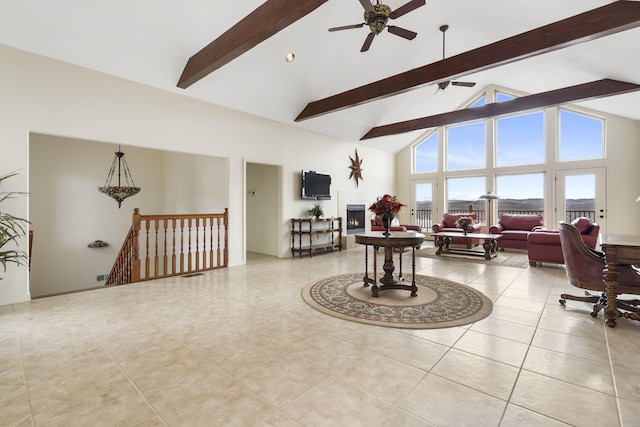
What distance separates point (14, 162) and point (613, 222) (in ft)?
37.2

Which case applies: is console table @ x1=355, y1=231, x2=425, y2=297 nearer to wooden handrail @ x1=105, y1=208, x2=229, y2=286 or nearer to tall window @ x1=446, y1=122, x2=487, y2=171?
wooden handrail @ x1=105, y1=208, x2=229, y2=286

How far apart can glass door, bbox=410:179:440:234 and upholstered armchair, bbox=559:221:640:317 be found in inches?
264

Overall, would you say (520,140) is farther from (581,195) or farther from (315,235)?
(315,235)

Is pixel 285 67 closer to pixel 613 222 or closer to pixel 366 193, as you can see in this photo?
pixel 366 193

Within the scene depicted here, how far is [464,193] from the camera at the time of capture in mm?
9242

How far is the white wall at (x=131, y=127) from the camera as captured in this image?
3365 millimetres

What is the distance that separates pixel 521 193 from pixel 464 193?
151 centimetres

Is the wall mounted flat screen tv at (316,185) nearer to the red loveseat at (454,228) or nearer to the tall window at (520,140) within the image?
the red loveseat at (454,228)

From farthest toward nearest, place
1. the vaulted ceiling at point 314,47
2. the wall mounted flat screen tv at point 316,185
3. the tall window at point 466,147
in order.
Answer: the tall window at point 466,147, the wall mounted flat screen tv at point 316,185, the vaulted ceiling at point 314,47

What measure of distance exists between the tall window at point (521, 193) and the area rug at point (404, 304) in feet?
18.8

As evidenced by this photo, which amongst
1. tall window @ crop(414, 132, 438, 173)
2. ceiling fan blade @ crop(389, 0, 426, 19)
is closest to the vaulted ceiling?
ceiling fan blade @ crop(389, 0, 426, 19)

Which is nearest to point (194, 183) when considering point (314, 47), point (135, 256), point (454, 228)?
point (135, 256)

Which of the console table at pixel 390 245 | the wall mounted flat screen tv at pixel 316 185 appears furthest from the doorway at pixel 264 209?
the console table at pixel 390 245

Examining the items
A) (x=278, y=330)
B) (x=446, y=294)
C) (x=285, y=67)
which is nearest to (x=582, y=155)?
(x=446, y=294)
